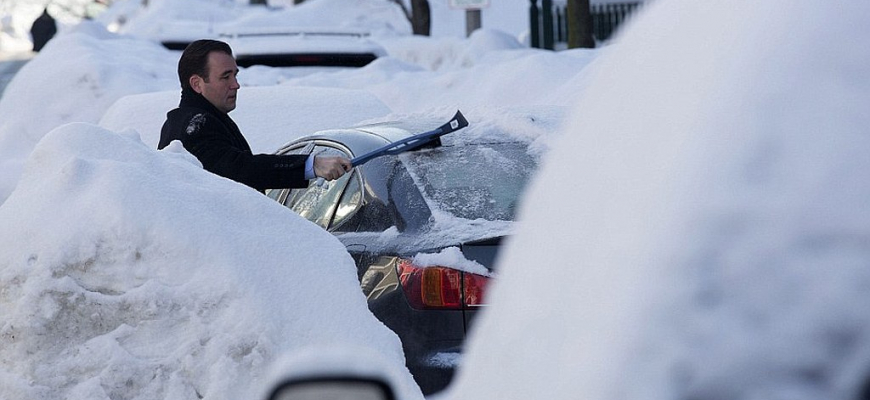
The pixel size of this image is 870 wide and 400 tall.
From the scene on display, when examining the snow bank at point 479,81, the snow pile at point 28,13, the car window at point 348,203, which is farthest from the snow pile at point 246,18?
the snow pile at point 28,13

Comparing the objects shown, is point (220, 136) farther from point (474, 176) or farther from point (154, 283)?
point (154, 283)

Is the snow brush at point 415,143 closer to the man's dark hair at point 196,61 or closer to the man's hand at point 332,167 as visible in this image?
the man's hand at point 332,167

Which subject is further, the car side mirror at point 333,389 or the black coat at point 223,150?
the black coat at point 223,150

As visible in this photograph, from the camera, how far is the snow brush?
5.46 meters

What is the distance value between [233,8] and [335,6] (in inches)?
554

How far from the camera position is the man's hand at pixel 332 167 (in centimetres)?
548

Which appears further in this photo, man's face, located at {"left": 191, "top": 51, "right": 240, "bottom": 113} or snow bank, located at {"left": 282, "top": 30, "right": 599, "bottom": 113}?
snow bank, located at {"left": 282, "top": 30, "right": 599, "bottom": 113}

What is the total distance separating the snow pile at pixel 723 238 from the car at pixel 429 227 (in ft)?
10.2

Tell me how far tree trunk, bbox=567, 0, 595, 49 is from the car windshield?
1349cm

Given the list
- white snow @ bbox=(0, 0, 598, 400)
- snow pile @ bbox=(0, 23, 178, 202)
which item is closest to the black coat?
white snow @ bbox=(0, 0, 598, 400)

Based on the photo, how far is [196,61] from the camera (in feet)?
Answer: 21.9

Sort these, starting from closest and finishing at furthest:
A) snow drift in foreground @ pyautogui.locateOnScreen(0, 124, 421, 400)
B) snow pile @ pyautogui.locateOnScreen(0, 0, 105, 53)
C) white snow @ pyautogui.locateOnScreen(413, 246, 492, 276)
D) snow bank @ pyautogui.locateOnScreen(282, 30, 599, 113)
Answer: snow drift in foreground @ pyautogui.locateOnScreen(0, 124, 421, 400) < white snow @ pyautogui.locateOnScreen(413, 246, 492, 276) < snow bank @ pyautogui.locateOnScreen(282, 30, 599, 113) < snow pile @ pyautogui.locateOnScreen(0, 0, 105, 53)

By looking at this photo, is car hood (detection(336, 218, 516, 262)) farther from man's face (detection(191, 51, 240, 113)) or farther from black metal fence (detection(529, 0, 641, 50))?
black metal fence (detection(529, 0, 641, 50))

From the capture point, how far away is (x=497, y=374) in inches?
63.7
